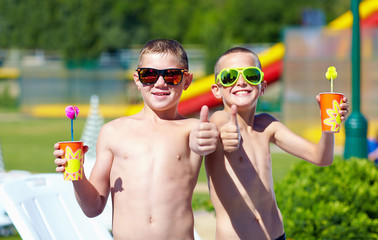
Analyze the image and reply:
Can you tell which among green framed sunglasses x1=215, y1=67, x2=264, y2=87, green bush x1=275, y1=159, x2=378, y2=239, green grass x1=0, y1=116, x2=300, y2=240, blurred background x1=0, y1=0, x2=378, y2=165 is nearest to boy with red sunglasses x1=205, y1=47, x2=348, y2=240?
green framed sunglasses x1=215, y1=67, x2=264, y2=87

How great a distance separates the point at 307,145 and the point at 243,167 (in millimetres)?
362

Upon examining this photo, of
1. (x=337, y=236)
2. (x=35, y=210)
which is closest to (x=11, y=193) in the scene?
(x=35, y=210)

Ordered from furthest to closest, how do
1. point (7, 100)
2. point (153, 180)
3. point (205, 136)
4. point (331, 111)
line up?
1. point (7, 100)
2. point (153, 180)
3. point (331, 111)
4. point (205, 136)

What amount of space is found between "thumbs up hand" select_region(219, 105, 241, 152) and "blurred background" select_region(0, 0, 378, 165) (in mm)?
14159

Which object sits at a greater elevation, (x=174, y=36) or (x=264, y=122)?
(x=174, y=36)

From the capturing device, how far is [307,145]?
9.74 feet

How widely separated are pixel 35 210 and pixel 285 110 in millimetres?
14509

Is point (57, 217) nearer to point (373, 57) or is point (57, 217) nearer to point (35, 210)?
point (35, 210)

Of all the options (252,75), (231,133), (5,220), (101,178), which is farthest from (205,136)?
(5,220)

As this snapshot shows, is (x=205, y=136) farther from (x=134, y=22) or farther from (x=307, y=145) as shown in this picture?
(x=134, y=22)

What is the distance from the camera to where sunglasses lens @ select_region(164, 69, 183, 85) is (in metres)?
2.80

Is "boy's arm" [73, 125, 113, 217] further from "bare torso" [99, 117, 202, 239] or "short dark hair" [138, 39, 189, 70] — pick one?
"short dark hair" [138, 39, 189, 70]

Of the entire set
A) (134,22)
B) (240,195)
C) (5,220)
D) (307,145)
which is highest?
(134,22)

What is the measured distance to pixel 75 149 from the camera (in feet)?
8.20
